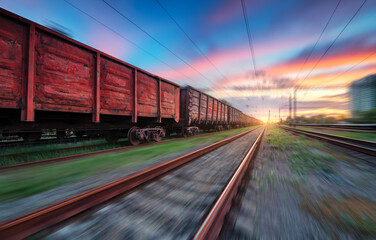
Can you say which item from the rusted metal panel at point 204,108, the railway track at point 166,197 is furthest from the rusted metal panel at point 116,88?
the rusted metal panel at point 204,108

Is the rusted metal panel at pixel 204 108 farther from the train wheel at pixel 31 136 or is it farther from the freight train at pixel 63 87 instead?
the train wheel at pixel 31 136

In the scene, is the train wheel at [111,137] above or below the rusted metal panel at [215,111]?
below

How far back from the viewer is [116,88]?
503 centimetres

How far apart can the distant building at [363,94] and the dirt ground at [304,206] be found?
54803 millimetres

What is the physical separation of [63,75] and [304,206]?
5.55 metres

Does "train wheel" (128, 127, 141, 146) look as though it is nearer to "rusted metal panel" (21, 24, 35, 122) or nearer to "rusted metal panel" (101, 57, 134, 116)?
"rusted metal panel" (101, 57, 134, 116)

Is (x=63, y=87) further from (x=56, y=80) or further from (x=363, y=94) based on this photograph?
(x=363, y=94)

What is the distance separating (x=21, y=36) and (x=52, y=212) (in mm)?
3888

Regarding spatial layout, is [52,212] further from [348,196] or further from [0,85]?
[348,196]

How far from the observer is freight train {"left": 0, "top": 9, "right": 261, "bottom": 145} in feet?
10.1

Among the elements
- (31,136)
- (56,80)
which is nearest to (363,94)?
(56,80)

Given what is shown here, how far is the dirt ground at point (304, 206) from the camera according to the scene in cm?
137

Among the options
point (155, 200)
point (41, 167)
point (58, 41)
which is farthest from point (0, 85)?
point (155, 200)

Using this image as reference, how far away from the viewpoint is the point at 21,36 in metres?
Result: 3.13
